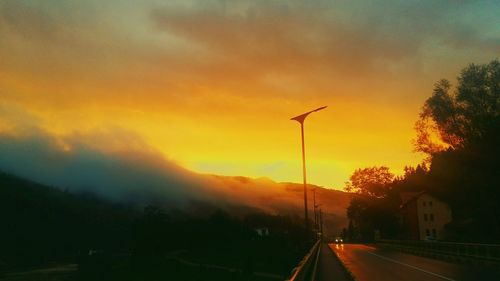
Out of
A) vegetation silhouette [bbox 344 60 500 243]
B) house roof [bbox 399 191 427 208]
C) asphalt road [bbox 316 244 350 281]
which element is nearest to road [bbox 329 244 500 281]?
asphalt road [bbox 316 244 350 281]

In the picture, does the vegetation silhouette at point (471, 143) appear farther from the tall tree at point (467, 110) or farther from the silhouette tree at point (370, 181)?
the silhouette tree at point (370, 181)

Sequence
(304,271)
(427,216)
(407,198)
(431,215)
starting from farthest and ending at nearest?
(407,198) → (427,216) → (431,215) → (304,271)

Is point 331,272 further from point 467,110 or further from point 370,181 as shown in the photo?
point 370,181

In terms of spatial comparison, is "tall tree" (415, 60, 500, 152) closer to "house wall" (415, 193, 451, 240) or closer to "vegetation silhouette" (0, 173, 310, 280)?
"vegetation silhouette" (0, 173, 310, 280)

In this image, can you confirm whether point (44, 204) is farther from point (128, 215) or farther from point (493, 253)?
point (493, 253)

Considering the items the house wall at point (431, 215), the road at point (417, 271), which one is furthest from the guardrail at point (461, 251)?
the house wall at point (431, 215)

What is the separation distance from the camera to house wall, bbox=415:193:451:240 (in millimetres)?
113625

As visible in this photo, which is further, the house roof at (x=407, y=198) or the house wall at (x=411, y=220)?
the house roof at (x=407, y=198)

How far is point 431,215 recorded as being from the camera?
115 metres

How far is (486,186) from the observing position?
5444 centimetres

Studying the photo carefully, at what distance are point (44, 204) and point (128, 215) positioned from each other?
1135 inches

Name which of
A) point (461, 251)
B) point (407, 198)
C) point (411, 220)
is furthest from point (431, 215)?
point (461, 251)

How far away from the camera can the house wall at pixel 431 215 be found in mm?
113625

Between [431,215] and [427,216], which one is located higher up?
[431,215]
